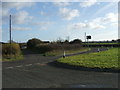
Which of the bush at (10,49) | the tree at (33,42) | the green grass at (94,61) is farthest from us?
the tree at (33,42)

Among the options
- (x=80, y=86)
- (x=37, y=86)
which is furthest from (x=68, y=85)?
(x=37, y=86)

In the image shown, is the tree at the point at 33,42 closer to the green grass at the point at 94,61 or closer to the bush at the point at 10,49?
the bush at the point at 10,49

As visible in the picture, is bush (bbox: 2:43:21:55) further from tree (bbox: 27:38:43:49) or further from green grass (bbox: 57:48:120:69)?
tree (bbox: 27:38:43:49)

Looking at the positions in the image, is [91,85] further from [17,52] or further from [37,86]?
[17,52]

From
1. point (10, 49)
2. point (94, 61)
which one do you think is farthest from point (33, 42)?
point (94, 61)

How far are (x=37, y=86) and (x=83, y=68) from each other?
6.58 metres

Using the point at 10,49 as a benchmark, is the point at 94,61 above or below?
below

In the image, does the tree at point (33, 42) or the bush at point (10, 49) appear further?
the tree at point (33, 42)

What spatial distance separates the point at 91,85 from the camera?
27.7 ft

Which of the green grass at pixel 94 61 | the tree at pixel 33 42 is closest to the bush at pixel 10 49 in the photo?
the green grass at pixel 94 61

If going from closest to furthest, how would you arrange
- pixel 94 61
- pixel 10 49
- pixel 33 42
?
1. pixel 94 61
2. pixel 10 49
3. pixel 33 42

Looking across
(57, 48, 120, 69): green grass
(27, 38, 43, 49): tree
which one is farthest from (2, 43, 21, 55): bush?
(27, 38, 43, 49): tree

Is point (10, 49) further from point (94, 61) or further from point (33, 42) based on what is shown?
point (33, 42)

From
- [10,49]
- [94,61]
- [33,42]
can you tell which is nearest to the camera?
[94,61]
